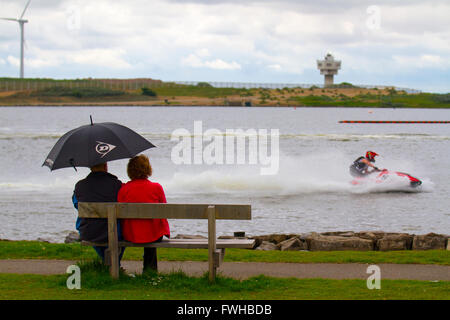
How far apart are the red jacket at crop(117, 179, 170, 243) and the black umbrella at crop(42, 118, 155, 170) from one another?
0.45m

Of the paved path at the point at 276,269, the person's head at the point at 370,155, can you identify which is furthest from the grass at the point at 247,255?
the person's head at the point at 370,155

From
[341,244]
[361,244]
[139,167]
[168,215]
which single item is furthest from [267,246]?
[168,215]

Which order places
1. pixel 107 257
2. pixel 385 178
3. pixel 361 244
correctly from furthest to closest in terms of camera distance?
pixel 385 178 → pixel 361 244 → pixel 107 257

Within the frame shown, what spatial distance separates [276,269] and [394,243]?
14.2 feet

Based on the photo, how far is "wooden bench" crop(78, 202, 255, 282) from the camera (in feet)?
29.8

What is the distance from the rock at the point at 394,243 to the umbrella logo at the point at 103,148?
703cm

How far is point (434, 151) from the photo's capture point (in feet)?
207

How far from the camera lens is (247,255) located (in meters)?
12.7

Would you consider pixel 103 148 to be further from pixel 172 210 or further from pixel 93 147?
pixel 172 210

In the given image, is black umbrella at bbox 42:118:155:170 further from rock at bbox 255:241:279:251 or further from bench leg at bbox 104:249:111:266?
rock at bbox 255:241:279:251

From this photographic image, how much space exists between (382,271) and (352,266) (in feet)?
2.08

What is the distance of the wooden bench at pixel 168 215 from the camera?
9086 millimetres

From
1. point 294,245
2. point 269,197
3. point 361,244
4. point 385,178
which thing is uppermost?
point 361,244

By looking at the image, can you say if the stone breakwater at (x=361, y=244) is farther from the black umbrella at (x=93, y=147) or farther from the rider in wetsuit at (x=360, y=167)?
Answer: the rider in wetsuit at (x=360, y=167)
